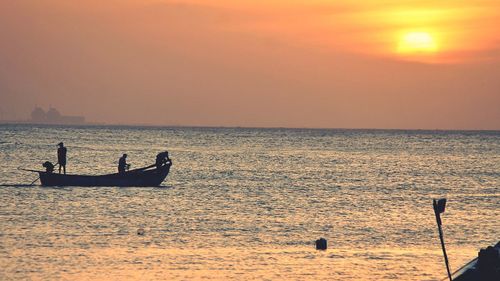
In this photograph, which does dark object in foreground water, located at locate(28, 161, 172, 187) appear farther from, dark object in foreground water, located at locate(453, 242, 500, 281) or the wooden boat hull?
dark object in foreground water, located at locate(453, 242, 500, 281)

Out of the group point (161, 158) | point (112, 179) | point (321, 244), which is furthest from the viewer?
point (161, 158)

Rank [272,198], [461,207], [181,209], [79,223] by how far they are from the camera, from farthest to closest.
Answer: [272,198] < [461,207] < [181,209] < [79,223]

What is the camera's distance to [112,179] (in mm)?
53375

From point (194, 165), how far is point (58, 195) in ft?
141

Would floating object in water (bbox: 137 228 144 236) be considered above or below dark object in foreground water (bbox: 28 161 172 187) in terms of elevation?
below

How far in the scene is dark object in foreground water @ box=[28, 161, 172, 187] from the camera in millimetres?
52906

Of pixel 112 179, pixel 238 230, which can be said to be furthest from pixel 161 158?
pixel 238 230

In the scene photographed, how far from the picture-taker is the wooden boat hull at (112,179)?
52.9m

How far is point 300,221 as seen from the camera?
130 feet

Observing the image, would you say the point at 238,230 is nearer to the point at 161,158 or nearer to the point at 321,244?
the point at 321,244

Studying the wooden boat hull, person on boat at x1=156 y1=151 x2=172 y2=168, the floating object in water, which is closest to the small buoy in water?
the floating object in water

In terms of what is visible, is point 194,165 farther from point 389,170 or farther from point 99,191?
point 99,191

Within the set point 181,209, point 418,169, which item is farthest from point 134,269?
point 418,169

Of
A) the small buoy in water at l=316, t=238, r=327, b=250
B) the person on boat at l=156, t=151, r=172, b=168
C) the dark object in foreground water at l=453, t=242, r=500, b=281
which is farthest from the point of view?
the person on boat at l=156, t=151, r=172, b=168
